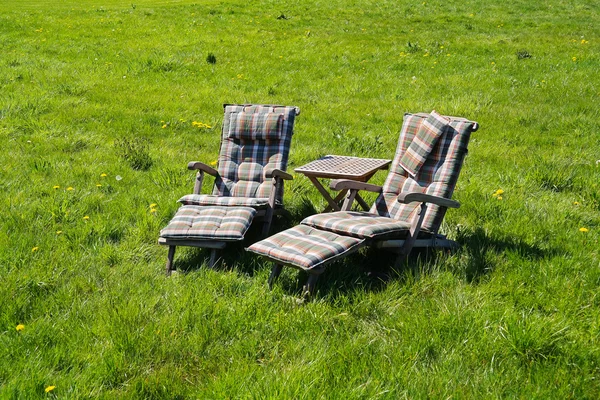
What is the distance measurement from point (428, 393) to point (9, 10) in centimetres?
2072

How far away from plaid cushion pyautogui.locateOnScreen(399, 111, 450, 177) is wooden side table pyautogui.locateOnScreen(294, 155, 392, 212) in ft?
0.75

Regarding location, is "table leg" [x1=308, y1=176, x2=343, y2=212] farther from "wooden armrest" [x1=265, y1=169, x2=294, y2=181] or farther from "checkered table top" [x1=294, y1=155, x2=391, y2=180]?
"wooden armrest" [x1=265, y1=169, x2=294, y2=181]

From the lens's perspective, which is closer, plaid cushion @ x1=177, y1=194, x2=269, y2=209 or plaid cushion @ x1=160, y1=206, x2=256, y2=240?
plaid cushion @ x1=160, y1=206, x2=256, y2=240

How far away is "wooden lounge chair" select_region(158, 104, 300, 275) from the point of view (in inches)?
205

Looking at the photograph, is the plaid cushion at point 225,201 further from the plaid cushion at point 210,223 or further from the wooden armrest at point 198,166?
the wooden armrest at point 198,166

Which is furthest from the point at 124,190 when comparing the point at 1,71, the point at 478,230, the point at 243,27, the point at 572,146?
the point at 243,27

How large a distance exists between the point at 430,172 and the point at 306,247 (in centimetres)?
163

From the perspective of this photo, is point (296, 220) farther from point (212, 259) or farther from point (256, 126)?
point (212, 259)

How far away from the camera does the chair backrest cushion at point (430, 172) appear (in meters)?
5.20

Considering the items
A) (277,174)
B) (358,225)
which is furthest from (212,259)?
(358,225)

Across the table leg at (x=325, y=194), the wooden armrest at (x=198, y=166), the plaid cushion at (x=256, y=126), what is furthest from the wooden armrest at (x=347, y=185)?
the wooden armrest at (x=198, y=166)

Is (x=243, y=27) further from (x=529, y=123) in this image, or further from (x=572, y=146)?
(x=572, y=146)

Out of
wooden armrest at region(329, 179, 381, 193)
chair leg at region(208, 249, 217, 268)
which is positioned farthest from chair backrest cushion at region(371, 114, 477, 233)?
chair leg at region(208, 249, 217, 268)

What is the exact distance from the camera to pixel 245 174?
6.27 meters
